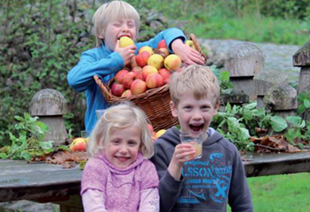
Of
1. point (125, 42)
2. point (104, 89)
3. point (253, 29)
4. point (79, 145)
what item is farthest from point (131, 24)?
point (253, 29)

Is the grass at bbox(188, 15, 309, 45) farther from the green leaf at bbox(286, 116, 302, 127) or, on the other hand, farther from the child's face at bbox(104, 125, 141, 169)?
the child's face at bbox(104, 125, 141, 169)

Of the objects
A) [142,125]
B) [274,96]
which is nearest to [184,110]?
[142,125]

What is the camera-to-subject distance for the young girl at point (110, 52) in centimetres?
395

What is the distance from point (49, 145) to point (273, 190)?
136 inches

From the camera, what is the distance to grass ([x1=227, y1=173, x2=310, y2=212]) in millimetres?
6305

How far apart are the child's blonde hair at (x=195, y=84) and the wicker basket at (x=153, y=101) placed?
0.73 meters

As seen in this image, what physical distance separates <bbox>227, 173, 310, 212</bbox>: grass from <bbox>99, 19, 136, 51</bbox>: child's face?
2598 mm

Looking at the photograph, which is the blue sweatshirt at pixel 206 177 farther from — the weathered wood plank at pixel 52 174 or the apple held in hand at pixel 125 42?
the apple held in hand at pixel 125 42

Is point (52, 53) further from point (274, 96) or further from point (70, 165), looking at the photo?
point (70, 165)

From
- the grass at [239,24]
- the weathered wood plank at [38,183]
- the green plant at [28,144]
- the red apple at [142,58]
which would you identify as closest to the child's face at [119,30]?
the red apple at [142,58]

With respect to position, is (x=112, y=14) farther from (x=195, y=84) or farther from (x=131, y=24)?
(x=195, y=84)

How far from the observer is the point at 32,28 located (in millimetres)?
7551

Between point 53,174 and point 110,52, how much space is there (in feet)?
3.63

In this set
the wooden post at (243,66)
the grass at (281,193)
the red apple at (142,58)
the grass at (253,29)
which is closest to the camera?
the red apple at (142,58)
